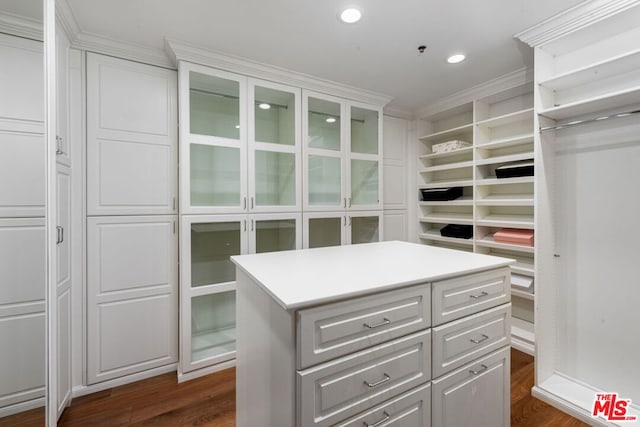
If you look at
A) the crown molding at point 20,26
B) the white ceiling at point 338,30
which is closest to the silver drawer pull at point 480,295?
the white ceiling at point 338,30

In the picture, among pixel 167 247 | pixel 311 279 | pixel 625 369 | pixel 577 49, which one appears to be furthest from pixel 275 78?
pixel 625 369

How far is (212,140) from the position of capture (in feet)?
7.04

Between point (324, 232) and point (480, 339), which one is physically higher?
point (324, 232)

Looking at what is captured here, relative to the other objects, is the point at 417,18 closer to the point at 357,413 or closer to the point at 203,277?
the point at 357,413

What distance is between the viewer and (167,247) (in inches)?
83.9

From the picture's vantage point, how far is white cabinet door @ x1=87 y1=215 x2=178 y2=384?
192 cm

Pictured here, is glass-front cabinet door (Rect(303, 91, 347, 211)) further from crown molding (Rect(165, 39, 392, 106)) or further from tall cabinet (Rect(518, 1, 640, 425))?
tall cabinet (Rect(518, 1, 640, 425))

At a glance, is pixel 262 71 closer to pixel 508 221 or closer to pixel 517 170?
pixel 517 170

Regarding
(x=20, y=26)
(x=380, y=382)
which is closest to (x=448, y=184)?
(x=380, y=382)

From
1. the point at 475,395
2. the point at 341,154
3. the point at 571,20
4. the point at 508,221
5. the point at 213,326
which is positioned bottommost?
the point at 213,326

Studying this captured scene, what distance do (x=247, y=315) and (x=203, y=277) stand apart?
3.61 feet

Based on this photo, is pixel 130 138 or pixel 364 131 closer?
pixel 130 138

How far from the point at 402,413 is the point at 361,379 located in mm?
270

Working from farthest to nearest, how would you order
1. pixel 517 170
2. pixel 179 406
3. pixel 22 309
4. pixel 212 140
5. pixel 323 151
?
pixel 323 151, pixel 517 170, pixel 212 140, pixel 179 406, pixel 22 309
